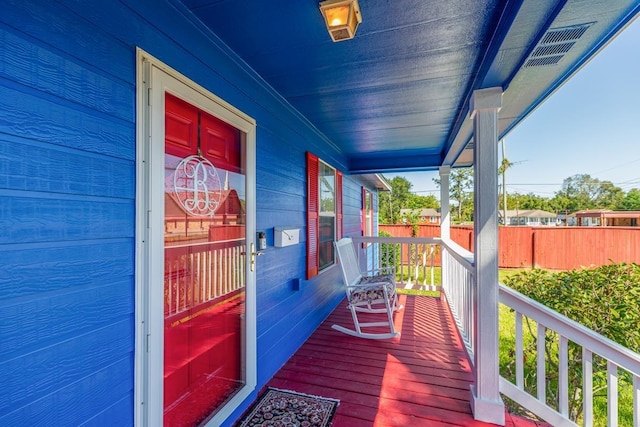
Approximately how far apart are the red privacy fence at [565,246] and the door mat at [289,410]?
9.81 metres

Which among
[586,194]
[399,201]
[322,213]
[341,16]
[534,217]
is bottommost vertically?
[534,217]

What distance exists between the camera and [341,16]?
147 cm

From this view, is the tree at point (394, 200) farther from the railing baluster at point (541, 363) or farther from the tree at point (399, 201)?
the railing baluster at point (541, 363)

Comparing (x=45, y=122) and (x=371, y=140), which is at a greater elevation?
(x=371, y=140)

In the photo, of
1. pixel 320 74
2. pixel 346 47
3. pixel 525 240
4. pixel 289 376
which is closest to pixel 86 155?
pixel 346 47

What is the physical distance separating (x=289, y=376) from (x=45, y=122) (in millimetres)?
2356

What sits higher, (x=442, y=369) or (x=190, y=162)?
(x=190, y=162)

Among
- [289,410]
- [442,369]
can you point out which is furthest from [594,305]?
[289,410]

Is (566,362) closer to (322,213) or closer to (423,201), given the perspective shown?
(322,213)

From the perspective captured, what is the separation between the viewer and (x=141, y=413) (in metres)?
1.25

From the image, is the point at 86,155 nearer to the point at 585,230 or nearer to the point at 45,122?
the point at 45,122

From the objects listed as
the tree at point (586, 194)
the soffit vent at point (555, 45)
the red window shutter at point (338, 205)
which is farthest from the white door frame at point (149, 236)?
the tree at point (586, 194)

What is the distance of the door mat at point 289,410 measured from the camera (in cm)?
192

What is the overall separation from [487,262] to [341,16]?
70.4 inches
